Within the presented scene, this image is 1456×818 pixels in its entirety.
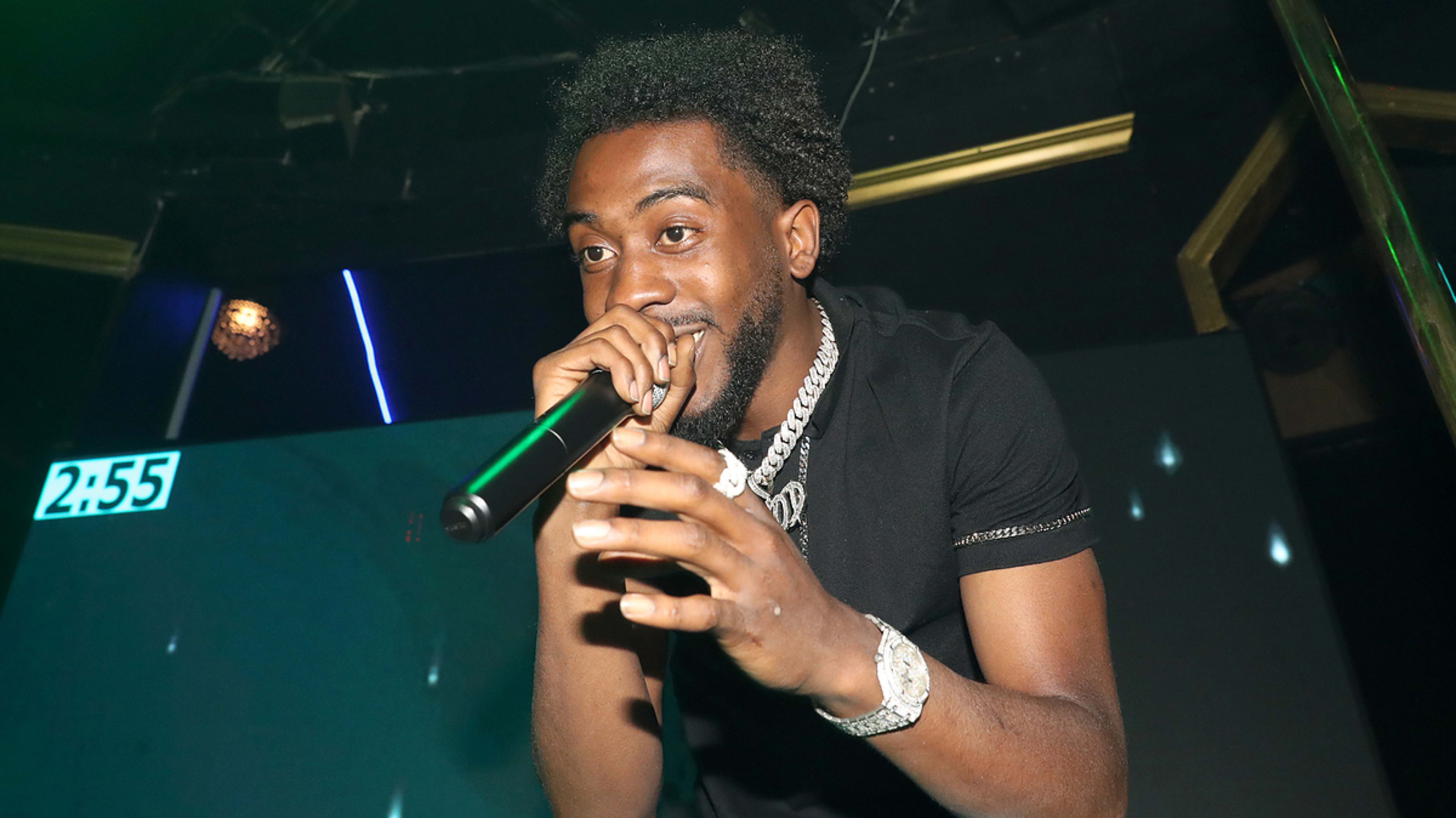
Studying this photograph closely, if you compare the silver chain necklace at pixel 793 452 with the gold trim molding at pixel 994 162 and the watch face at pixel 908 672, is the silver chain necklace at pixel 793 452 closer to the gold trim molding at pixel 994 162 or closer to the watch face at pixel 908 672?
the watch face at pixel 908 672

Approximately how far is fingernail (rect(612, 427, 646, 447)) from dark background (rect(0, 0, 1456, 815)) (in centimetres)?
211

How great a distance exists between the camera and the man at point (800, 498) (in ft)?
3.36

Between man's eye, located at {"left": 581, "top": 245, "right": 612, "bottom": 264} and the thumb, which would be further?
man's eye, located at {"left": 581, "top": 245, "right": 612, "bottom": 264}

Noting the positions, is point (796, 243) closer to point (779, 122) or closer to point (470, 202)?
point (779, 122)

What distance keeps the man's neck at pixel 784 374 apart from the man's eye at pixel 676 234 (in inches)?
8.3

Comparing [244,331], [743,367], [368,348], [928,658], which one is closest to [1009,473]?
[743,367]

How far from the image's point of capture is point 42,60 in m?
2.75

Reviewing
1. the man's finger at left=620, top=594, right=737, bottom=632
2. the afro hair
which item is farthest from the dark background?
the man's finger at left=620, top=594, right=737, bottom=632

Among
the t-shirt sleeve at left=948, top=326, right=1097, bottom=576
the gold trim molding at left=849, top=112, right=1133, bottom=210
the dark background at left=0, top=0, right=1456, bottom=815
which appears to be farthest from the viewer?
the gold trim molding at left=849, top=112, right=1133, bottom=210

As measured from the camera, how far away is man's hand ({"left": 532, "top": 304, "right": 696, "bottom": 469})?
1.02m

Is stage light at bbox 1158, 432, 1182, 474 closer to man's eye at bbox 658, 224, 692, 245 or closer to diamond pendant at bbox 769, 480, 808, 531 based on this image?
diamond pendant at bbox 769, 480, 808, 531

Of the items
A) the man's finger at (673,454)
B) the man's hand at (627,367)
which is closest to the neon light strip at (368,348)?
the man's hand at (627,367)

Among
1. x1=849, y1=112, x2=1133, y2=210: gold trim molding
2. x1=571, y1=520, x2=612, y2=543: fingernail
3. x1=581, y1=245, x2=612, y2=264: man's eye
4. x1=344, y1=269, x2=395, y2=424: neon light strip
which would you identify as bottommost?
x1=571, y1=520, x2=612, y2=543: fingernail

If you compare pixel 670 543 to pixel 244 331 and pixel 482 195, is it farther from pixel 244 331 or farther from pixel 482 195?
pixel 244 331
